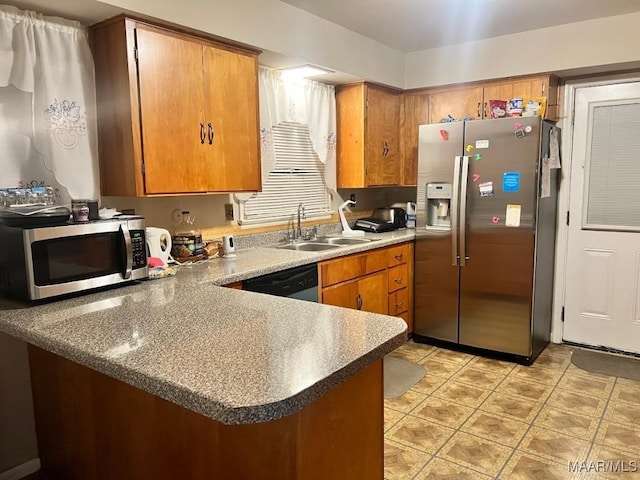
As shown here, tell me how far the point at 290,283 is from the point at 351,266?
2.17 ft

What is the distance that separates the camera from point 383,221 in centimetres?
422

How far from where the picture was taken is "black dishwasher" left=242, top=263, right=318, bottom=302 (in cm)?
254

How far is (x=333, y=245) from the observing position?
367cm

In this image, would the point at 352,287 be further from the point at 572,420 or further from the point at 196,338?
the point at 196,338

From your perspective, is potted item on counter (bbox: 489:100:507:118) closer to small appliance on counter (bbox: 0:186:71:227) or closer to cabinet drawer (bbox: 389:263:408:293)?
cabinet drawer (bbox: 389:263:408:293)

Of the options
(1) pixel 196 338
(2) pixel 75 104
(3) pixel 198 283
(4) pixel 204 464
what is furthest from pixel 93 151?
(4) pixel 204 464

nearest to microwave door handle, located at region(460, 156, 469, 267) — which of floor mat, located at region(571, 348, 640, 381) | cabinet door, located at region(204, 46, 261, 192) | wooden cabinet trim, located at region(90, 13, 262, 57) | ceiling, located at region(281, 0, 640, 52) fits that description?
ceiling, located at region(281, 0, 640, 52)

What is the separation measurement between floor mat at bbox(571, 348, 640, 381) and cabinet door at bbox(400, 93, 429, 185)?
1928mm

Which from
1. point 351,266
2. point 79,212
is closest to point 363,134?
point 351,266

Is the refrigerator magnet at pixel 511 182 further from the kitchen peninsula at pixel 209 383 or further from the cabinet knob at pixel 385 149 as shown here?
the kitchen peninsula at pixel 209 383

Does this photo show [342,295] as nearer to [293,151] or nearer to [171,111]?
[293,151]

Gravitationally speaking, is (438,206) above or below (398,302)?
above

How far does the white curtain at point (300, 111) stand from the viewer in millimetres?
3281

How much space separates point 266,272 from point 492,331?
1936 millimetres
